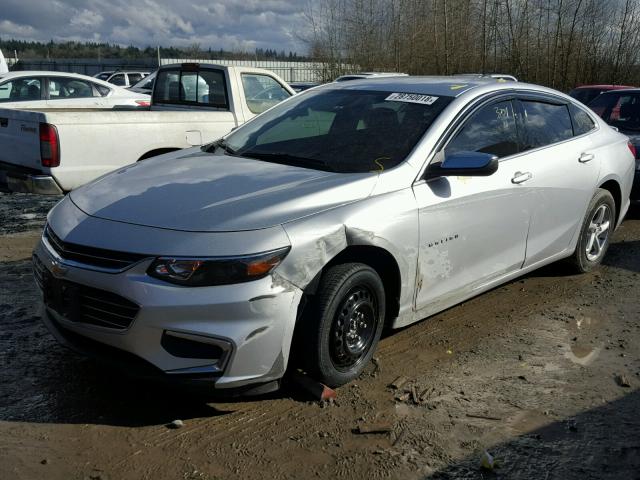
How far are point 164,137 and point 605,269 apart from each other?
15.8ft

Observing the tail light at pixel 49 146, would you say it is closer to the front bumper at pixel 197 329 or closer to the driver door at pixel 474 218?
the front bumper at pixel 197 329

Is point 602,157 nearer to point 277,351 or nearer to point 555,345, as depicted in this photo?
point 555,345

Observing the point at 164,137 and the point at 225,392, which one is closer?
the point at 225,392

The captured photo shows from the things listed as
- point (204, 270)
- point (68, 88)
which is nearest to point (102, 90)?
point (68, 88)

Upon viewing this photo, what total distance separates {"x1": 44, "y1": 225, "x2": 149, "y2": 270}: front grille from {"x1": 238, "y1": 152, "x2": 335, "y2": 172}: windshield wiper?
1.37m

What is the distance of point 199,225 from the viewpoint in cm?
329

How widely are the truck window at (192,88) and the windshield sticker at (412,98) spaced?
13.5 ft

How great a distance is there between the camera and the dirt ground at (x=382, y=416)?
313 cm

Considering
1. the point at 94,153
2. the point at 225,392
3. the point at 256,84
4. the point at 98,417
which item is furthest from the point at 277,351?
the point at 256,84

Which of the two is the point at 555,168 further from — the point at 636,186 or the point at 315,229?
the point at 636,186

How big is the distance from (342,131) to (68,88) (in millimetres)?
10281

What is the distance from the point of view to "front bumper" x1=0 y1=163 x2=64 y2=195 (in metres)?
6.72

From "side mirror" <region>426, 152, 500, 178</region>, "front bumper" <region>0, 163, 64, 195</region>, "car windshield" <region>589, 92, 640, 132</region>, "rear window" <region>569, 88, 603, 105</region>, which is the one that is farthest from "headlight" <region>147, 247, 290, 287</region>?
"rear window" <region>569, 88, 603, 105</region>

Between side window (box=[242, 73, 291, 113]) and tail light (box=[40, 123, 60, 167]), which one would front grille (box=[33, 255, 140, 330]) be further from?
side window (box=[242, 73, 291, 113])
